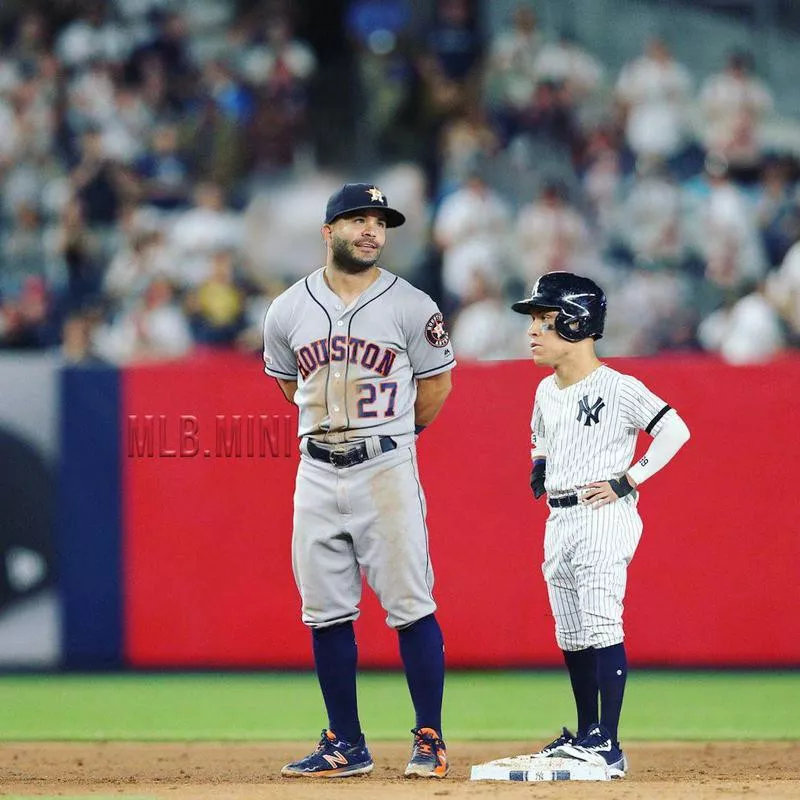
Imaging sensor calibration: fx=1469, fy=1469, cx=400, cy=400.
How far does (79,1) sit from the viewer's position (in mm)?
13016

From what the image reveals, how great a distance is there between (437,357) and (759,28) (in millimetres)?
8716

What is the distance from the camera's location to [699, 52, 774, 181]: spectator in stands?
11.6 meters

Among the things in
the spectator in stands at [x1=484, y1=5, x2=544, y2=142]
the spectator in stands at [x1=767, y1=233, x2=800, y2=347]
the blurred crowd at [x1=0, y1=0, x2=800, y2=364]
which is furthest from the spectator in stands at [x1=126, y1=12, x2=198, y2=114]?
the spectator in stands at [x1=767, y1=233, x2=800, y2=347]

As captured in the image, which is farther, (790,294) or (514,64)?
(514,64)

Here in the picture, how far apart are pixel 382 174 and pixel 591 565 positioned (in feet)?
24.5

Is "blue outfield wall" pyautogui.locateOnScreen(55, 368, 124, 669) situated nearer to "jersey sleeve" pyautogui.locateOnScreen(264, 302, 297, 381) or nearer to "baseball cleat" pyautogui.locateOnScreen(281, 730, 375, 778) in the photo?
"jersey sleeve" pyautogui.locateOnScreen(264, 302, 297, 381)

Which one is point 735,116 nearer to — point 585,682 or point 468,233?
point 468,233

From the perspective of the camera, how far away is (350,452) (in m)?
4.79

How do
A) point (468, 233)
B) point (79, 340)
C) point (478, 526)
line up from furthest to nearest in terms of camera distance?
point (468, 233)
point (79, 340)
point (478, 526)

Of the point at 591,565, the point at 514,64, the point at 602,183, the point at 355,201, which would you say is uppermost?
the point at 514,64

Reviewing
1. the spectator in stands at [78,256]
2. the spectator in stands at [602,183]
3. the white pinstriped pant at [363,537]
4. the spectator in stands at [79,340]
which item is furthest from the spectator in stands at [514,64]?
the white pinstriped pant at [363,537]

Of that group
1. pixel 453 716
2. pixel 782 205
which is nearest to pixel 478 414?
pixel 453 716

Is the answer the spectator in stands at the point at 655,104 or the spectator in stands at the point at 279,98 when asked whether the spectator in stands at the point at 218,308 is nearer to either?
the spectator in stands at the point at 279,98

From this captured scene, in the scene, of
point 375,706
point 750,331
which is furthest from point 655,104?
point 375,706
